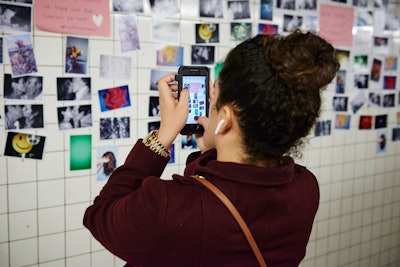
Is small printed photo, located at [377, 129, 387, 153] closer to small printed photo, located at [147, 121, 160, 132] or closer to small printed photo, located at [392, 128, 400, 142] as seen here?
small printed photo, located at [392, 128, 400, 142]

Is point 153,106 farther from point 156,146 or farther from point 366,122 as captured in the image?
point 366,122

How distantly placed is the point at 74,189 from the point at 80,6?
2.43 ft

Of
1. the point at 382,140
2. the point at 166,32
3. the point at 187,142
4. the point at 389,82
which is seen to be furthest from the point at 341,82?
the point at 166,32

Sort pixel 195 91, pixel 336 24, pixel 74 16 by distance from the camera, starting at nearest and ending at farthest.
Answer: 1. pixel 195 91
2. pixel 74 16
3. pixel 336 24

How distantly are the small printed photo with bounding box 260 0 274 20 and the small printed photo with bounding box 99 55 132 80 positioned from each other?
2.56 ft

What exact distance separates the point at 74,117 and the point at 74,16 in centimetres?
40

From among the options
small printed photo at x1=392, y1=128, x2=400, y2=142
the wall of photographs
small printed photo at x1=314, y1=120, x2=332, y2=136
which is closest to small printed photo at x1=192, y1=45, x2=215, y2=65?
the wall of photographs

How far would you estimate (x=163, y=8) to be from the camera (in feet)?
6.14

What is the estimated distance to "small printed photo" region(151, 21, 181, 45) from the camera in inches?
73.5

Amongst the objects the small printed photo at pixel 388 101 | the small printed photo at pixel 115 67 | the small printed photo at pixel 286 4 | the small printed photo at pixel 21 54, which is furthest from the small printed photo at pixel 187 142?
the small printed photo at pixel 388 101

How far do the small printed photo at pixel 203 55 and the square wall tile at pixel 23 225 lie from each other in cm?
97

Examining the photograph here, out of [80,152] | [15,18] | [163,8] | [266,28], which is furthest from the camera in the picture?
[266,28]

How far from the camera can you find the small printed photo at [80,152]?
1.74 metres

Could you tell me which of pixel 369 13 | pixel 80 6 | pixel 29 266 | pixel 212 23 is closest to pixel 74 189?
pixel 29 266
